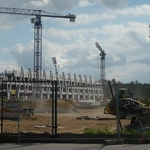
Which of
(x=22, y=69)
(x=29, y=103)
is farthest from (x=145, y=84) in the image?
(x=22, y=69)

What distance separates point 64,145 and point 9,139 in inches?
83.2

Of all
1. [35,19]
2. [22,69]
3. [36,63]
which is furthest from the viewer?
[35,19]

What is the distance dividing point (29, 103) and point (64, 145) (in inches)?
186

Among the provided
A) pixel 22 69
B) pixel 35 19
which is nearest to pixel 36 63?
pixel 22 69

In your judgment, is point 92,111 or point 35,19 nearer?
point 92,111

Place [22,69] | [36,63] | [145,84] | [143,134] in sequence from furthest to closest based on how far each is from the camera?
[36,63] → [22,69] → [145,84] → [143,134]

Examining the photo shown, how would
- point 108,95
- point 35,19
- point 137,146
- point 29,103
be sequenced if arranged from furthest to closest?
A: 1. point 35,19
2. point 29,103
3. point 108,95
4. point 137,146

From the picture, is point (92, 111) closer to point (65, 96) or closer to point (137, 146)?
point (65, 96)

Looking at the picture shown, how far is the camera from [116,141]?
12672 mm

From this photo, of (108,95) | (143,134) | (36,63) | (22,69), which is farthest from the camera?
(36,63)

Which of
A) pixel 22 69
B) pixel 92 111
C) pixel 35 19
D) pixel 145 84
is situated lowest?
pixel 92 111

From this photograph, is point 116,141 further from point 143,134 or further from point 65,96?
point 65,96

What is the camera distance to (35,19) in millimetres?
113812

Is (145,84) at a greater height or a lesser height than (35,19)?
lesser
